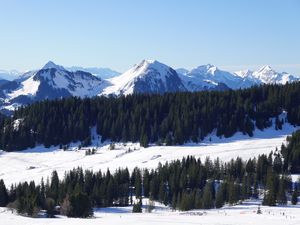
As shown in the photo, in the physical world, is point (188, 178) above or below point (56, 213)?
above

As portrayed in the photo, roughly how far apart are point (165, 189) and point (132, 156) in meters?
61.9

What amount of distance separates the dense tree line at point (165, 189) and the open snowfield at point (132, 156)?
29.5 m

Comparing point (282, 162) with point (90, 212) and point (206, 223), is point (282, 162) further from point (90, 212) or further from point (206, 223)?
point (206, 223)

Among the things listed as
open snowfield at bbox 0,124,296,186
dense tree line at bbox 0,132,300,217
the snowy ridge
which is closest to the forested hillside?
dense tree line at bbox 0,132,300,217

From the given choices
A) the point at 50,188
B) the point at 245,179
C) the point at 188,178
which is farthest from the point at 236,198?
the point at 50,188

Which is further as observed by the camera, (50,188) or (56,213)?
(50,188)

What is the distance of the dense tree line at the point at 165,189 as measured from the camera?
97.9 m

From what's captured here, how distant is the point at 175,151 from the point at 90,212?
9399 centimetres

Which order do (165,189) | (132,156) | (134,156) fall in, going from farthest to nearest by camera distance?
(132,156), (134,156), (165,189)

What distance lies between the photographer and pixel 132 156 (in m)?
182

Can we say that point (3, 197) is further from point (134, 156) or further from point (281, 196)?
point (134, 156)

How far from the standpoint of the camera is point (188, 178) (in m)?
129

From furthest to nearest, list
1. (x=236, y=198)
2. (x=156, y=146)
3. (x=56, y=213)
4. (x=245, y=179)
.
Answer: (x=156, y=146) → (x=245, y=179) → (x=236, y=198) → (x=56, y=213)

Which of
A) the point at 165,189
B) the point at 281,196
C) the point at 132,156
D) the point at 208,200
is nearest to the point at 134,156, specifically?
the point at 132,156
